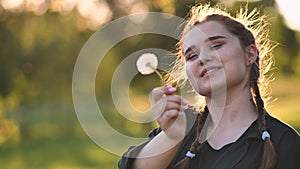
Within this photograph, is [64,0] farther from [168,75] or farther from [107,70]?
[168,75]

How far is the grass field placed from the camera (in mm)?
14602

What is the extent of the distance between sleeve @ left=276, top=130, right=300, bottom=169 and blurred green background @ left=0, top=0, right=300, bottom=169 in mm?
12399

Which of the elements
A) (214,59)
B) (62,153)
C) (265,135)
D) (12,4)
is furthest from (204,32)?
(12,4)

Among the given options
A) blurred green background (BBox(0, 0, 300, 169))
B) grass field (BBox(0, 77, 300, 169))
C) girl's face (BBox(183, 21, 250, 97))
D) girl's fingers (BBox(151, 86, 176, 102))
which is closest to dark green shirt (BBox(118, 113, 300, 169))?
girl's face (BBox(183, 21, 250, 97))

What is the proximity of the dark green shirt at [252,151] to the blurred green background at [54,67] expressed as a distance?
1230 centimetres

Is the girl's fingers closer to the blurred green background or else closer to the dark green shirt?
the dark green shirt

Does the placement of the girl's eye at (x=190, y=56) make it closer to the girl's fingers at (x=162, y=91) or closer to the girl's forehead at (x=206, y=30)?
the girl's forehead at (x=206, y=30)

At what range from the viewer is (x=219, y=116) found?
2.29 metres

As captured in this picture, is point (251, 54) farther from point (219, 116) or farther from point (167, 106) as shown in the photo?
point (167, 106)

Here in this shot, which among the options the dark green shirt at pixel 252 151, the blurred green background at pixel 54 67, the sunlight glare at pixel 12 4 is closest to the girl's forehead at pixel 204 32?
the dark green shirt at pixel 252 151

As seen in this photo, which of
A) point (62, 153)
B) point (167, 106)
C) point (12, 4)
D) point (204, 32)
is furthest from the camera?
point (12, 4)

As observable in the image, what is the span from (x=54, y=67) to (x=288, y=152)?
21012 millimetres

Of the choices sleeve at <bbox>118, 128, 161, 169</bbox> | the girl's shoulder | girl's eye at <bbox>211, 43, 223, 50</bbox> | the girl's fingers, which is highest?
girl's eye at <bbox>211, 43, 223, 50</bbox>

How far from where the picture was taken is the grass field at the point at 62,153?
47.9 feet
